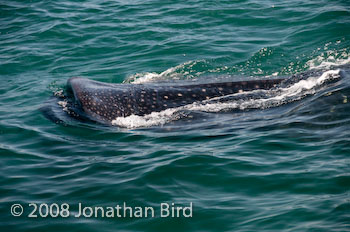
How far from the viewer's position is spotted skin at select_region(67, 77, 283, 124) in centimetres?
872

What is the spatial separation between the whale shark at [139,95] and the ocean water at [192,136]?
211 mm

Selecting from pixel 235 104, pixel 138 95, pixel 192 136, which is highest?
pixel 138 95

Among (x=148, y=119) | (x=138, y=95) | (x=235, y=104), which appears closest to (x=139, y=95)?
(x=138, y=95)

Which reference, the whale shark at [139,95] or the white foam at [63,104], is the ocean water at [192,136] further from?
the white foam at [63,104]

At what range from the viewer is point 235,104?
8.80 metres

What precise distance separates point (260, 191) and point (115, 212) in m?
1.79

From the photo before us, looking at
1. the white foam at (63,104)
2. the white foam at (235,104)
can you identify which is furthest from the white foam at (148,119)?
the white foam at (63,104)

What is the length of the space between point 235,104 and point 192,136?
130cm

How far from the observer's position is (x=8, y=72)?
13141 millimetres

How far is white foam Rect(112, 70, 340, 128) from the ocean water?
0.03m

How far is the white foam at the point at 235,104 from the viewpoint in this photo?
8.58 meters

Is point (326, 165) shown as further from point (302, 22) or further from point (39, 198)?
point (302, 22)

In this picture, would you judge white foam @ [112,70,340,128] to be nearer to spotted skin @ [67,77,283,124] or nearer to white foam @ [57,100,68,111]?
spotted skin @ [67,77,283,124]

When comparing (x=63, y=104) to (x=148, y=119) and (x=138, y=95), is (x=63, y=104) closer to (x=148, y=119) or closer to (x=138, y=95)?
(x=138, y=95)
